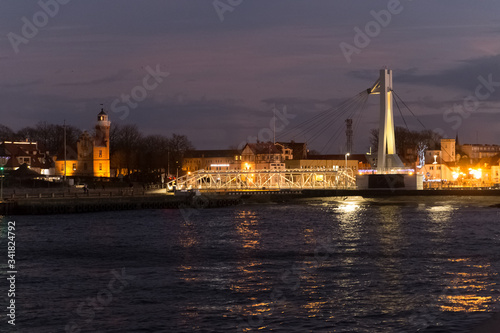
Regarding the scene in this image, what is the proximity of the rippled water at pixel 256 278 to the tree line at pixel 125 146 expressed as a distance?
271 ft

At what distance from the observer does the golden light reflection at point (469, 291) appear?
2338 cm

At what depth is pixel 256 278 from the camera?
29.6 m

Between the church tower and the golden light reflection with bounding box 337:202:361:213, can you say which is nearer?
the golden light reflection with bounding box 337:202:361:213

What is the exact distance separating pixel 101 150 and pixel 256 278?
9445 cm

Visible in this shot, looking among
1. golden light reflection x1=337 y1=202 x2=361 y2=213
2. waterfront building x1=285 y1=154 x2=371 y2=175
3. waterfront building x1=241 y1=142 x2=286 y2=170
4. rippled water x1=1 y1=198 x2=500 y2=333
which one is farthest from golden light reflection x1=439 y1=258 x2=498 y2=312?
waterfront building x1=241 y1=142 x2=286 y2=170

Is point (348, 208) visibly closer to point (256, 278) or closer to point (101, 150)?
point (101, 150)

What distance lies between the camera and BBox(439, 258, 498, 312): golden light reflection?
23375mm

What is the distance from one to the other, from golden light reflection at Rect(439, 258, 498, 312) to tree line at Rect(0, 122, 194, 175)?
10761 centimetres

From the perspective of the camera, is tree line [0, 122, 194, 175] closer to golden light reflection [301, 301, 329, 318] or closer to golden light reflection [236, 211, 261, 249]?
golden light reflection [236, 211, 261, 249]

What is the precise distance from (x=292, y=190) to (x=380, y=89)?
19.6 meters

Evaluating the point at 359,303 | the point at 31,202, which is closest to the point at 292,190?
the point at 31,202

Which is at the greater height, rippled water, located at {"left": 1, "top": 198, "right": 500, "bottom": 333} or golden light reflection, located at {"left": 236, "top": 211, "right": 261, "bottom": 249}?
golden light reflection, located at {"left": 236, "top": 211, "right": 261, "bottom": 249}

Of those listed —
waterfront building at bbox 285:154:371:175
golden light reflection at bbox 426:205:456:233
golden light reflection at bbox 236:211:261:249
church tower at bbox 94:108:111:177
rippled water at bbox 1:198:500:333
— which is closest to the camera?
rippled water at bbox 1:198:500:333

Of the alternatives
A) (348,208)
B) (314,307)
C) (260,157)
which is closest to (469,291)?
(314,307)
